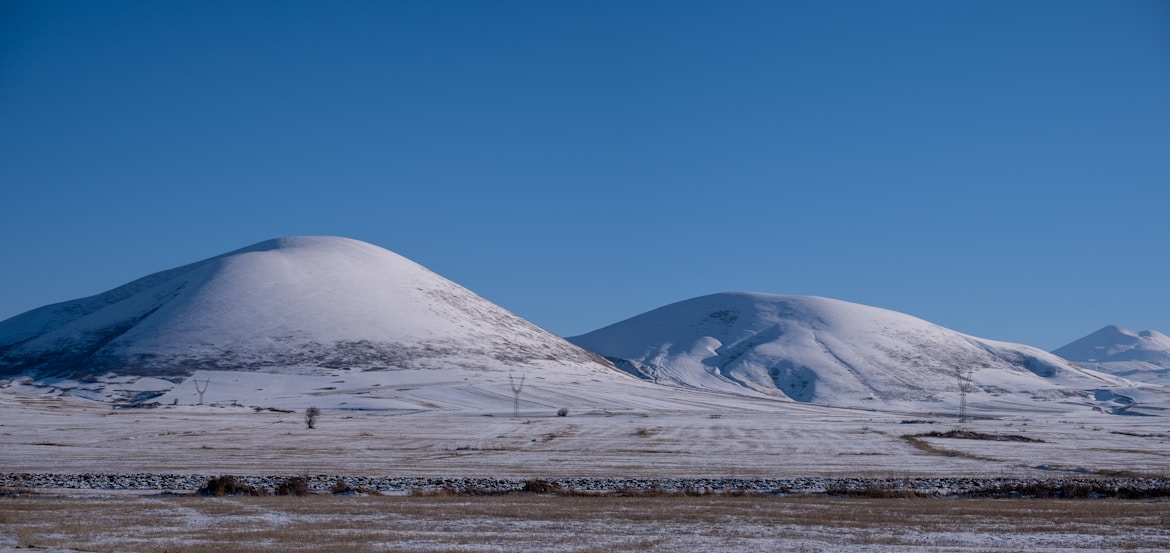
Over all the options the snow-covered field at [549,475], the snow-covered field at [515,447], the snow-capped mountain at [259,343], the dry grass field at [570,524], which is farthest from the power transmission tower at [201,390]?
A: the dry grass field at [570,524]

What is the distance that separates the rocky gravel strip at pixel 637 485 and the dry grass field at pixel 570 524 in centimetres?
308

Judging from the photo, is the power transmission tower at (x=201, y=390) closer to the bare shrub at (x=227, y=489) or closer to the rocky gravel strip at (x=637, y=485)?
the rocky gravel strip at (x=637, y=485)

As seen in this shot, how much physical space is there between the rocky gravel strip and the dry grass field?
10.1ft

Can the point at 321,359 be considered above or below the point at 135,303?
below

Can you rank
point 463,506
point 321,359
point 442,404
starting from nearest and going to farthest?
point 463,506, point 442,404, point 321,359

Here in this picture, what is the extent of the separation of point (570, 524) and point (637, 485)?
12.5m

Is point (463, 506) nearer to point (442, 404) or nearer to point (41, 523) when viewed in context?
point (41, 523)

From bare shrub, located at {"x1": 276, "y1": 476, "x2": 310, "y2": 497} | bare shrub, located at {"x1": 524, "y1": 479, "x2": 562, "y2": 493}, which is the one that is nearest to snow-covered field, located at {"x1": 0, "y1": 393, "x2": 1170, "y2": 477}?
bare shrub, located at {"x1": 524, "y1": 479, "x2": 562, "y2": 493}

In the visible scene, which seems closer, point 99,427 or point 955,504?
point 955,504

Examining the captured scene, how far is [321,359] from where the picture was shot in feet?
541

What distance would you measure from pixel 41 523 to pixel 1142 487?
36.3 meters

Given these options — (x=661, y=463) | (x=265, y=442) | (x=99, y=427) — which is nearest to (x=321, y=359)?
(x=99, y=427)

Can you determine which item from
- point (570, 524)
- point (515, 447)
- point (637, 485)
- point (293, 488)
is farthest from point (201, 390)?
point (570, 524)

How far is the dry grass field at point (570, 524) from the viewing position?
21266 mm
